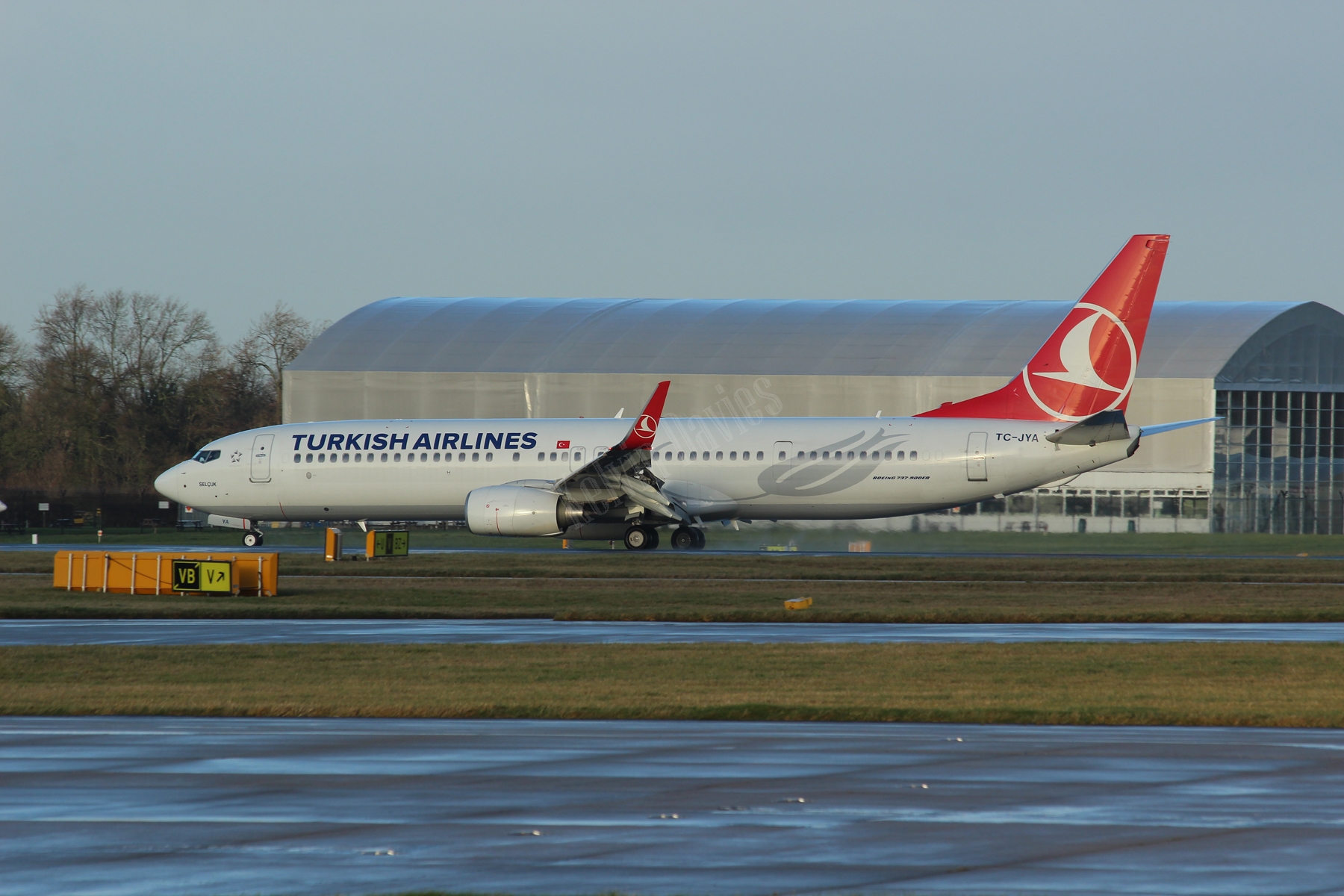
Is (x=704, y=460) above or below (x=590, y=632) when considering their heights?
above

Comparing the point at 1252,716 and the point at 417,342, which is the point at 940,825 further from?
the point at 417,342

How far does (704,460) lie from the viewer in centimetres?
3950

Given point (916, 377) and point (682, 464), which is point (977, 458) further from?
point (916, 377)

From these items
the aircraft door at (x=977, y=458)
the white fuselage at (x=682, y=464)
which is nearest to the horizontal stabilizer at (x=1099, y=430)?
the white fuselage at (x=682, y=464)

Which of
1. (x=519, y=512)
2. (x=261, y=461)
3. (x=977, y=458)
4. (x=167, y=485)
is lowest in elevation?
(x=519, y=512)

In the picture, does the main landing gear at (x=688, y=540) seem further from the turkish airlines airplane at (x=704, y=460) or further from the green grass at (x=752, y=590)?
the green grass at (x=752, y=590)

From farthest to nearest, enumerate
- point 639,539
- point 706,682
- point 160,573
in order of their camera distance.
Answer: point 639,539 → point 160,573 → point 706,682

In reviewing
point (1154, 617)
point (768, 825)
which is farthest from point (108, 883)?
point (1154, 617)

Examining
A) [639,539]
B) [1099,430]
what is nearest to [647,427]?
[639,539]

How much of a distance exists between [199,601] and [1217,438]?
1572 inches

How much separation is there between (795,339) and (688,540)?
19.0 meters

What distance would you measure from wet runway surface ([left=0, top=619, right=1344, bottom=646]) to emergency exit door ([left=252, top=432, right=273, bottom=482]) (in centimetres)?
1928

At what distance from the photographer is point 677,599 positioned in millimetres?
25344

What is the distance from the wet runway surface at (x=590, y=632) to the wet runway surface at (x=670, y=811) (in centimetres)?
740
